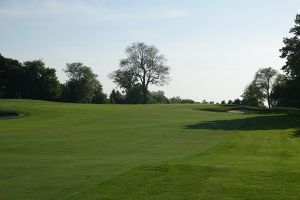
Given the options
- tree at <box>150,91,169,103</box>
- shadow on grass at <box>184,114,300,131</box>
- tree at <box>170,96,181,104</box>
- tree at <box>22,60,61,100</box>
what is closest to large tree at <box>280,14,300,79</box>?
shadow on grass at <box>184,114,300,131</box>

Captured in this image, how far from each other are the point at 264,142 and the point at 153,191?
50.3ft

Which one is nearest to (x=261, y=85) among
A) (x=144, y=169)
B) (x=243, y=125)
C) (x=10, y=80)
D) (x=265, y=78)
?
(x=265, y=78)

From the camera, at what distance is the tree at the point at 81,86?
130625mm

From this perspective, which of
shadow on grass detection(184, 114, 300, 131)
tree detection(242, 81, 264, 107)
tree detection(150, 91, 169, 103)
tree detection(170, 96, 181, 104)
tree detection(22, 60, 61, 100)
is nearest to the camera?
shadow on grass detection(184, 114, 300, 131)

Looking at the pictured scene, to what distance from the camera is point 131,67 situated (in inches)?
4941

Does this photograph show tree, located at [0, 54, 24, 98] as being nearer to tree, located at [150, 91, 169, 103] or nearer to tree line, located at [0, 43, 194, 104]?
tree line, located at [0, 43, 194, 104]

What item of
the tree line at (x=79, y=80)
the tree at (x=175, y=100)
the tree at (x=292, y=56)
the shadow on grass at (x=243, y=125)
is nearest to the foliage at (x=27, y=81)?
the tree line at (x=79, y=80)

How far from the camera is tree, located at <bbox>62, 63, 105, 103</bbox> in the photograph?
429ft

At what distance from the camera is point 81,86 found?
13562 centimetres

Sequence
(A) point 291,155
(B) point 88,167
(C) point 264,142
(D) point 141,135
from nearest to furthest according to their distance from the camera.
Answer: (B) point 88,167 < (A) point 291,155 < (C) point 264,142 < (D) point 141,135

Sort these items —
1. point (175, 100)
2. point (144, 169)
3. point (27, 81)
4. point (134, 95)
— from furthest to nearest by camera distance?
point (175, 100)
point (134, 95)
point (27, 81)
point (144, 169)

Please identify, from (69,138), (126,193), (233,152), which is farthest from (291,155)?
(69,138)

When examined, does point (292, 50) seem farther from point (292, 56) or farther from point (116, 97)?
point (116, 97)

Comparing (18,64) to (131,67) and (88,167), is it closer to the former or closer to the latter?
(131,67)
